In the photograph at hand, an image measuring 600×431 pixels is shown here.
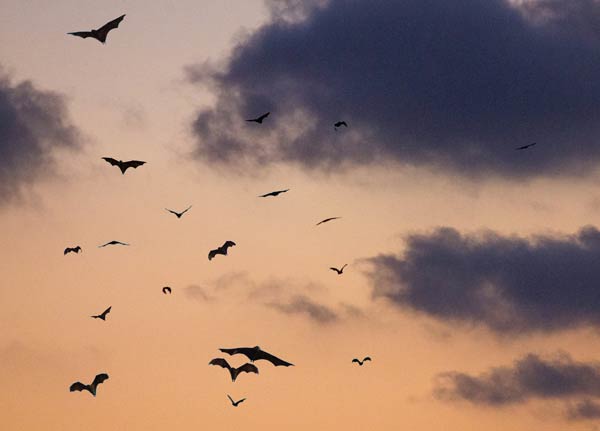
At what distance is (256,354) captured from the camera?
51.2 m

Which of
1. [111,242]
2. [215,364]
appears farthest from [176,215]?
[215,364]

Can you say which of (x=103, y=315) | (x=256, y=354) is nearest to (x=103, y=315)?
(x=103, y=315)

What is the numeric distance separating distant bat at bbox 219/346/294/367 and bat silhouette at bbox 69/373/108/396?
39.1ft

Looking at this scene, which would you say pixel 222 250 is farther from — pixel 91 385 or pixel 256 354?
pixel 256 354

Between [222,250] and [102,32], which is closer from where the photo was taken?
[102,32]

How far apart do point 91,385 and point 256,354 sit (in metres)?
13.8

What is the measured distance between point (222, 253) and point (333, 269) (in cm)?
1241

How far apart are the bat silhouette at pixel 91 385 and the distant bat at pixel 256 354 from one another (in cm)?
1192

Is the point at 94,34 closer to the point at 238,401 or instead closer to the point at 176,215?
the point at 176,215

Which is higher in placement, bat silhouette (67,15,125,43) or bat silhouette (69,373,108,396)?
bat silhouette (67,15,125,43)

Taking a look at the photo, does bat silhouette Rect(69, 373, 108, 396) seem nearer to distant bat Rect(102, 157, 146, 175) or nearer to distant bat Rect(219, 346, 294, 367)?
distant bat Rect(102, 157, 146, 175)

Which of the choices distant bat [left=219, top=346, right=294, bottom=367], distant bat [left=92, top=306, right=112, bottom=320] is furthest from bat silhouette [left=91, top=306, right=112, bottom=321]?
distant bat [left=219, top=346, right=294, bottom=367]

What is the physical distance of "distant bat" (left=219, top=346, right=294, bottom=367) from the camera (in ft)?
164

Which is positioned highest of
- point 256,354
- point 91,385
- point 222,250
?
point 222,250
